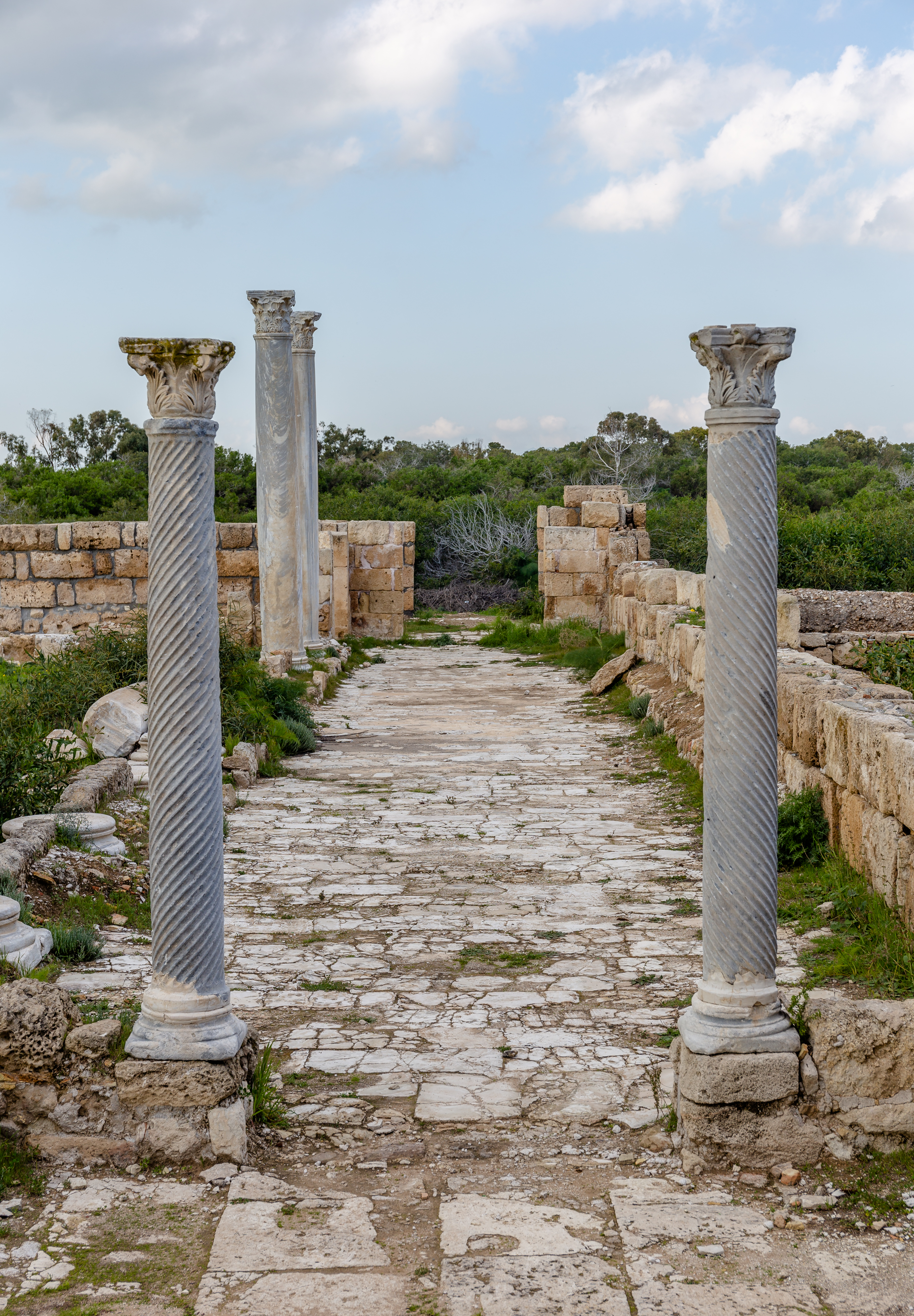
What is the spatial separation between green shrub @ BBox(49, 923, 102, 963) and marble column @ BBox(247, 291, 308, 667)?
8.41 meters

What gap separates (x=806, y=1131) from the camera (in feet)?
13.5

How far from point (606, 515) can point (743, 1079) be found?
58.6 feet

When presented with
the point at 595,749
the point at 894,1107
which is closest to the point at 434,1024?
the point at 894,1107

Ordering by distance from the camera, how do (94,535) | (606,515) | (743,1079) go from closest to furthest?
(743,1079) < (94,535) < (606,515)

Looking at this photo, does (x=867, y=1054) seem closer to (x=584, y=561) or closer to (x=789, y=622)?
(x=789, y=622)

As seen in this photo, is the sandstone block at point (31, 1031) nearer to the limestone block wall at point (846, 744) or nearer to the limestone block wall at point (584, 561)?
the limestone block wall at point (846, 744)

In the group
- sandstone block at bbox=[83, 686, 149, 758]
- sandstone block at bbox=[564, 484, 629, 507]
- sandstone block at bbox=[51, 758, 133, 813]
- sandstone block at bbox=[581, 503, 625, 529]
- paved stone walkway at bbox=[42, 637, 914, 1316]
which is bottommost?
paved stone walkway at bbox=[42, 637, 914, 1316]

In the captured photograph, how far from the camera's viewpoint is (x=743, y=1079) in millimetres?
4086

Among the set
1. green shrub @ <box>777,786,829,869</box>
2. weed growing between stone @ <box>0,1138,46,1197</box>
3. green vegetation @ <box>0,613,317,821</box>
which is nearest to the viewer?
weed growing between stone @ <box>0,1138,46,1197</box>

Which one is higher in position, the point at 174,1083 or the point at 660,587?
the point at 660,587

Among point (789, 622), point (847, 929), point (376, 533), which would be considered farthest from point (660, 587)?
point (847, 929)

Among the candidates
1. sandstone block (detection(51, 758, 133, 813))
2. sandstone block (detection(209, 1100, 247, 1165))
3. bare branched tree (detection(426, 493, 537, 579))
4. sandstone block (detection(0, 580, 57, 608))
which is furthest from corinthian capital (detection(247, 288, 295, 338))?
bare branched tree (detection(426, 493, 537, 579))

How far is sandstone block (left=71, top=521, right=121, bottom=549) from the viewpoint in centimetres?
1667

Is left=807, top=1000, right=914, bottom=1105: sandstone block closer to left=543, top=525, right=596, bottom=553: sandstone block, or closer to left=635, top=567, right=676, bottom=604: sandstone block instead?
left=635, top=567, right=676, bottom=604: sandstone block
